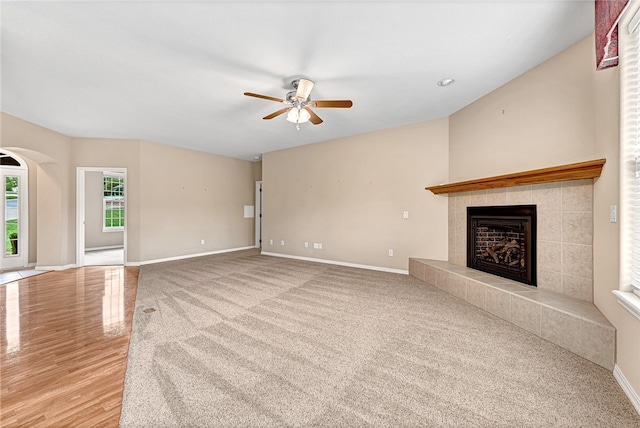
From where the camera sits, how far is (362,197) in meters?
5.28

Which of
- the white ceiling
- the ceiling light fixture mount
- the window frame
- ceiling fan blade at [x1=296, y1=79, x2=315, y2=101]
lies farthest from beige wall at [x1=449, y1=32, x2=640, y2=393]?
the window frame

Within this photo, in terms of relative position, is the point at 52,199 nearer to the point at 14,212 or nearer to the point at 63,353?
the point at 14,212

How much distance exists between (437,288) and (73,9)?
4.99m

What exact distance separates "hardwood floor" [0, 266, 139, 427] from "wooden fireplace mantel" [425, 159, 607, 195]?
3838 mm

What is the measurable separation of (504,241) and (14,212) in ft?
29.6

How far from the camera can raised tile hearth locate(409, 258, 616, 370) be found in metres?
1.96

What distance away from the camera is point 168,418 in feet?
4.72

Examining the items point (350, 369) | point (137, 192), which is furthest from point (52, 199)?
point (350, 369)

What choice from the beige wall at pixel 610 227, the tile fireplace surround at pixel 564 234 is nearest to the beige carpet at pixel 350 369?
the beige wall at pixel 610 227

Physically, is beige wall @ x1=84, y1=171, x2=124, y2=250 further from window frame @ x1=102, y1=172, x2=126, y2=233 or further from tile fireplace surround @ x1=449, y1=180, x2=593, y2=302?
tile fireplace surround @ x1=449, y1=180, x2=593, y2=302

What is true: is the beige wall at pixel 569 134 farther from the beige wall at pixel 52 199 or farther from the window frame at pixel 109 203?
the window frame at pixel 109 203

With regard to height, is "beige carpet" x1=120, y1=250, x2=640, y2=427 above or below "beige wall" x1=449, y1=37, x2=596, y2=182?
below

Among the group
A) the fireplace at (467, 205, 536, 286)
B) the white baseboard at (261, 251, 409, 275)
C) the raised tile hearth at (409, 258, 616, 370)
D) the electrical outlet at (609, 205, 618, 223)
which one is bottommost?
the white baseboard at (261, 251, 409, 275)

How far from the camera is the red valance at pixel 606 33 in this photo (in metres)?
1.67
